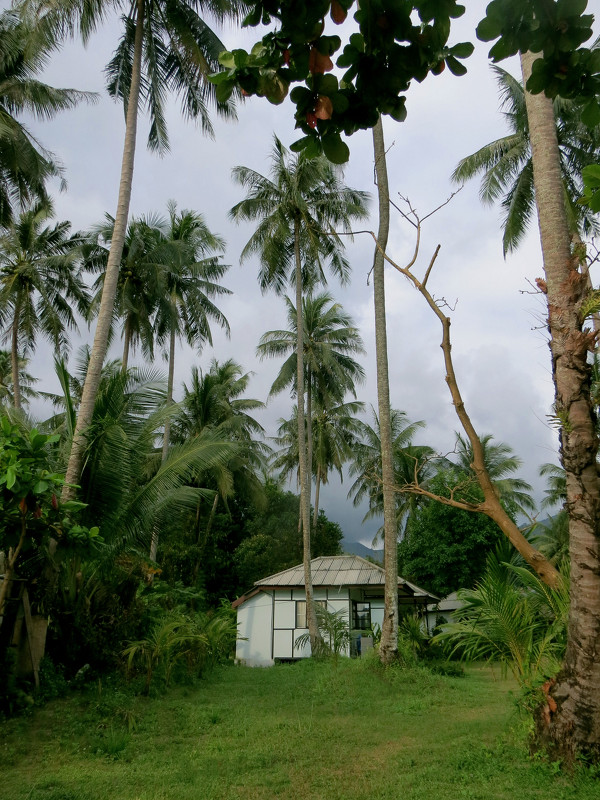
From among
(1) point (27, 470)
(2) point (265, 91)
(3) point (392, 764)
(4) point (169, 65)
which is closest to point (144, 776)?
(3) point (392, 764)

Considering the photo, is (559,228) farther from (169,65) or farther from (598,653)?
(169,65)

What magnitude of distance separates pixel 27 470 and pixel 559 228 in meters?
5.29

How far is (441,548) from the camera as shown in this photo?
23062mm

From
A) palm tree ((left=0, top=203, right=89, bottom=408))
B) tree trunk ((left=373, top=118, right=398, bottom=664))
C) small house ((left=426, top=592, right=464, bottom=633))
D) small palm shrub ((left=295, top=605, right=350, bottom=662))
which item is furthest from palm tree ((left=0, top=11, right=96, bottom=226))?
small house ((left=426, top=592, right=464, bottom=633))

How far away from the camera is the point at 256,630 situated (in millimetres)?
20812

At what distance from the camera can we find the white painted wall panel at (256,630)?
2056cm

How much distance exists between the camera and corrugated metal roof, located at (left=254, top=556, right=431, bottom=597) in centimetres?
1973

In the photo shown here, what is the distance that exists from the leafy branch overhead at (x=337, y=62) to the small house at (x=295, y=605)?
19319mm

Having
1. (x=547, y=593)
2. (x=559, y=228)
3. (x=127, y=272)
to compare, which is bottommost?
(x=547, y=593)

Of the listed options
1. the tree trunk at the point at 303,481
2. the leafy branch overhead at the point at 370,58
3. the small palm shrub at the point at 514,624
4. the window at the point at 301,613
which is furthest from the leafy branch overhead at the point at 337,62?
the window at the point at 301,613

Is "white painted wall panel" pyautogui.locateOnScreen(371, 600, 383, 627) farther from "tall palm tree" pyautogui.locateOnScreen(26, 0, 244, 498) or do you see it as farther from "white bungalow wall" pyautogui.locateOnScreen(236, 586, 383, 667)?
"tall palm tree" pyautogui.locateOnScreen(26, 0, 244, 498)

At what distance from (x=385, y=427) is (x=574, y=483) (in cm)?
857

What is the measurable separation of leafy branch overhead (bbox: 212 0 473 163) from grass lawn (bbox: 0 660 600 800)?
15.4ft

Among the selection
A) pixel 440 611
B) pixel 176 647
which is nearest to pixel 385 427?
pixel 176 647
